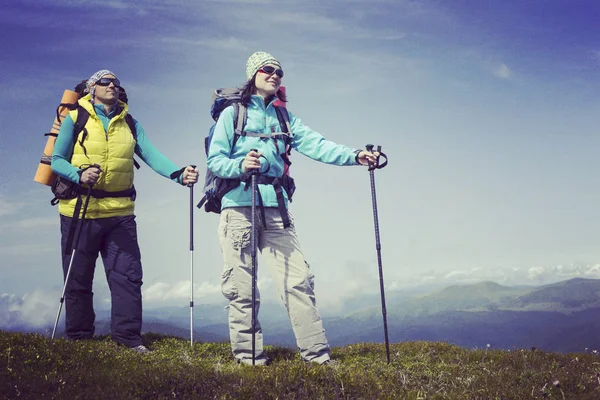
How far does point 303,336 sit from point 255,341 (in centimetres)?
73

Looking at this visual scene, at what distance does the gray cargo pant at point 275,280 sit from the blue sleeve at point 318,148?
3.82 feet

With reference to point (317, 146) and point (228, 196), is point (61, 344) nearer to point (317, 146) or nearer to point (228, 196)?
point (228, 196)

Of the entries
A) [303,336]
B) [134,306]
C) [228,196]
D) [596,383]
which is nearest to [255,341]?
[303,336]

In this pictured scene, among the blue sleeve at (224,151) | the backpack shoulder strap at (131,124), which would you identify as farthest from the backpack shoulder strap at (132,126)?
the blue sleeve at (224,151)

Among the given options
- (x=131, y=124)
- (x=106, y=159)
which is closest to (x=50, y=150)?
(x=106, y=159)

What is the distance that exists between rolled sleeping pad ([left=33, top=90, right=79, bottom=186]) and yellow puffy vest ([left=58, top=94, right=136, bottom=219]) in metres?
0.51

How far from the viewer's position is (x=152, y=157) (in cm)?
1117

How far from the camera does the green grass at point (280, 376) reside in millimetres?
6871

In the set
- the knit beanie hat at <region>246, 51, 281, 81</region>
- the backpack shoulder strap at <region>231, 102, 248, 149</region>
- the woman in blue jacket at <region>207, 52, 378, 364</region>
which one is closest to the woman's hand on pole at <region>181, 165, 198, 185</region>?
the woman in blue jacket at <region>207, 52, 378, 364</region>

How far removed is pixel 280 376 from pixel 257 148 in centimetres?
336

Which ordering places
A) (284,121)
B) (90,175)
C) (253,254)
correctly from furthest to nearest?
(90,175) < (284,121) < (253,254)

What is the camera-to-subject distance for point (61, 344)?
9219 millimetres

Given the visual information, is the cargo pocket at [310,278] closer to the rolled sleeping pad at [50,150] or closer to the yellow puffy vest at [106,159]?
the yellow puffy vest at [106,159]

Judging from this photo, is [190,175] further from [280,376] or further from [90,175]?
[280,376]
